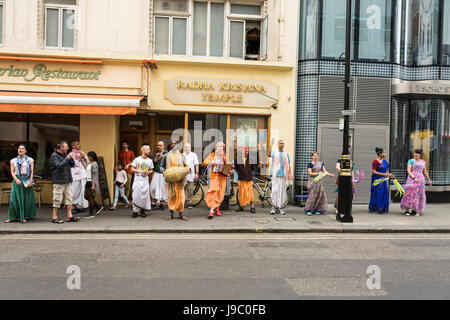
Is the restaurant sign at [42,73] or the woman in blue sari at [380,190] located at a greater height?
the restaurant sign at [42,73]

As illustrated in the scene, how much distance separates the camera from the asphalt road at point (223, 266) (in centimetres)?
479

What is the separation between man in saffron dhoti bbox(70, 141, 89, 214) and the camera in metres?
10.4

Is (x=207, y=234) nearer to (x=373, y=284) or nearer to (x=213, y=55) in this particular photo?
(x=373, y=284)

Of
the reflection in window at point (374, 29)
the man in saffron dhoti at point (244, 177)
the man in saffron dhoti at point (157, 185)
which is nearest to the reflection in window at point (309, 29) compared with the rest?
the reflection in window at point (374, 29)

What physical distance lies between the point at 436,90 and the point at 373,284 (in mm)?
10125

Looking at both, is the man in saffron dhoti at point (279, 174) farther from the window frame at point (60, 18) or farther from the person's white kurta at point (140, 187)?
the window frame at point (60, 18)

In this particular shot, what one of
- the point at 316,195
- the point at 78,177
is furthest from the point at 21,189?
the point at 316,195

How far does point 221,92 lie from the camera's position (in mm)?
12609

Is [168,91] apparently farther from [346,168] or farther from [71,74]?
[346,168]

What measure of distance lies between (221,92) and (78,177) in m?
5.17

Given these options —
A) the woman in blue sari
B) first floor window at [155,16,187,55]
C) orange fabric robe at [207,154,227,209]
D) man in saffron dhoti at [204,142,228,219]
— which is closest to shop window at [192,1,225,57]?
first floor window at [155,16,187,55]

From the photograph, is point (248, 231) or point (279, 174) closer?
point (248, 231)

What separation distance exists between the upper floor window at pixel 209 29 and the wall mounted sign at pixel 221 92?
1.23 metres
